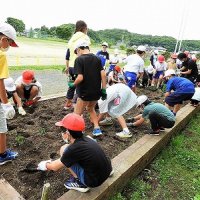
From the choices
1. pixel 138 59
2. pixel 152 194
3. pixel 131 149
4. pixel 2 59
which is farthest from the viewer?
pixel 138 59

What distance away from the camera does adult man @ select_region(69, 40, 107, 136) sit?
4.12 m

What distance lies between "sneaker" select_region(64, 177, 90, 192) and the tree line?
53.4 m

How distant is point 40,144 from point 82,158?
1.62 meters

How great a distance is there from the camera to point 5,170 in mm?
3316

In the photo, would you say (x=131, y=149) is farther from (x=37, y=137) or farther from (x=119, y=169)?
(x=37, y=137)

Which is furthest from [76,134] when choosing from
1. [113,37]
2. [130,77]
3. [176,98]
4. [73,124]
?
[113,37]

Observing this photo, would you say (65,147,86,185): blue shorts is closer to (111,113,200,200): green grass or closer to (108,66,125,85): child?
(111,113,200,200): green grass

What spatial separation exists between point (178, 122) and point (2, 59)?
4.17 meters

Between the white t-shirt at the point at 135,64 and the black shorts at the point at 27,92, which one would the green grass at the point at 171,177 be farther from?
the black shorts at the point at 27,92

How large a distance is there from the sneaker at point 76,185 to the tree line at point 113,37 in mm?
53356

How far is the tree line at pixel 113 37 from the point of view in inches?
2820

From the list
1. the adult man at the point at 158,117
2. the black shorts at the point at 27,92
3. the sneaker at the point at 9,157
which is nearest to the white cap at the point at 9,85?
the black shorts at the point at 27,92

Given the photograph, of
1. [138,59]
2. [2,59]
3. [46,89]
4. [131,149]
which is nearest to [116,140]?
[131,149]

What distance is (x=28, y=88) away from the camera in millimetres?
5684
